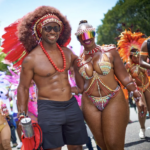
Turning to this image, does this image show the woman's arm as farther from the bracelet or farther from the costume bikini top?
the bracelet

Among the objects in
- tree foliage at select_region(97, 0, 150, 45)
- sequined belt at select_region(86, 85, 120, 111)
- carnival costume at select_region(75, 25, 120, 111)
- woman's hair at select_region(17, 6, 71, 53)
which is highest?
tree foliage at select_region(97, 0, 150, 45)

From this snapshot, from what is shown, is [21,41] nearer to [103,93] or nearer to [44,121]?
[44,121]

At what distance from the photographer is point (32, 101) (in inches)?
192

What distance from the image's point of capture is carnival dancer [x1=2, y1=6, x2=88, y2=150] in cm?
287

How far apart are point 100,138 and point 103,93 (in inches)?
25.4

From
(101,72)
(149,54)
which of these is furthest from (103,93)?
(149,54)

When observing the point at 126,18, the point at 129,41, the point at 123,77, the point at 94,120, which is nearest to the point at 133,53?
the point at 129,41

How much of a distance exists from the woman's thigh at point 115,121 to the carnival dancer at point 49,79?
316mm

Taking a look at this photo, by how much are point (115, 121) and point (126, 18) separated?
23390 mm

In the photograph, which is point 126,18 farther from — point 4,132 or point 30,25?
point 30,25

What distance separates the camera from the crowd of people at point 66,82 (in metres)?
2.92

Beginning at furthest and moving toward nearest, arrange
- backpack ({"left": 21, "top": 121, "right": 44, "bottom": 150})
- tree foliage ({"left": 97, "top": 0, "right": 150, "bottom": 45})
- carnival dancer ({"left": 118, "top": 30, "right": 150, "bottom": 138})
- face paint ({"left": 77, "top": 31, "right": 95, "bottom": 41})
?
tree foliage ({"left": 97, "top": 0, "right": 150, "bottom": 45})
carnival dancer ({"left": 118, "top": 30, "right": 150, "bottom": 138})
face paint ({"left": 77, "top": 31, "right": 95, "bottom": 41})
backpack ({"left": 21, "top": 121, "right": 44, "bottom": 150})

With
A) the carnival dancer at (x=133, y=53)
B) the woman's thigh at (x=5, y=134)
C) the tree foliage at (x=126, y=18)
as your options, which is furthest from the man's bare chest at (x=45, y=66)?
the tree foliage at (x=126, y=18)

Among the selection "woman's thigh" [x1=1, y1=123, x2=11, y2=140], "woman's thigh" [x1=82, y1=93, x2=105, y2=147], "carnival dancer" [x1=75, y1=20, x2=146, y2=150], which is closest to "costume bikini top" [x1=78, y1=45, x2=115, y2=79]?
"carnival dancer" [x1=75, y1=20, x2=146, y2=150]
